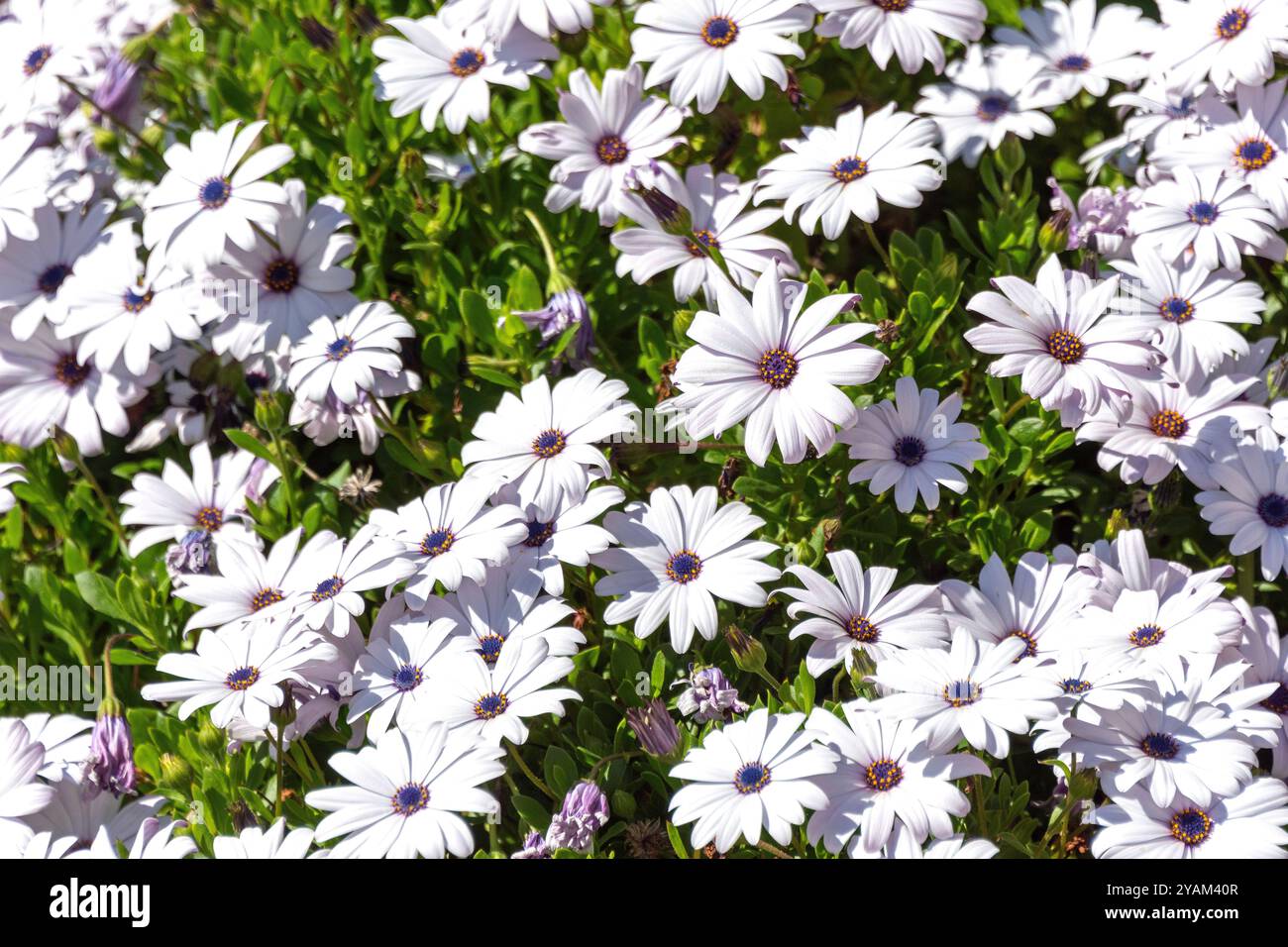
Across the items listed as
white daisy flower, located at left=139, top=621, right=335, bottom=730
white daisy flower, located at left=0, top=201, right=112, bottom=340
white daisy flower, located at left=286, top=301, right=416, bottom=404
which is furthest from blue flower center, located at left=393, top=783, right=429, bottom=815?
white daisy flower, located at left=0, top=201, right=112, bottom=340

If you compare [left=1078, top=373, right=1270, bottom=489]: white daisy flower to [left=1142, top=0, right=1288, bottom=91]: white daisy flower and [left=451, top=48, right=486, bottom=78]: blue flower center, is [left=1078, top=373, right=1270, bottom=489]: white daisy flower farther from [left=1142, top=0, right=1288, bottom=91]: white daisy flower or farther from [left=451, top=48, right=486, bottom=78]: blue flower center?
[left=451, top=48, right=486, bottom=78]: blue flower center

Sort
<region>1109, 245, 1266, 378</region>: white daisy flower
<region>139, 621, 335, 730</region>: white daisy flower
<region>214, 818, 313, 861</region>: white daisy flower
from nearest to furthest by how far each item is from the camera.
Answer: <region>214, 818, 313, 861</region>: white daisy flower
<region>139, 621, 335, 730</region>: white daisy flower
<region>1109, 245, 1266, 378</region>: white daisy flower

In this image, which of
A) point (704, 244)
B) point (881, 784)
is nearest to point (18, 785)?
point (881, 784)

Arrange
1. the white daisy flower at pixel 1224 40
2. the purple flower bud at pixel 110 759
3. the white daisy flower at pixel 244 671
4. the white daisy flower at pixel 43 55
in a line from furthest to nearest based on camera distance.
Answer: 1. the white daisy flower at pixel 43 55
2. the white daisy flower at pixel 1224 40
3. the purple flower bud at pixel 110 759
4. the white daisy flower at pixel 244 671

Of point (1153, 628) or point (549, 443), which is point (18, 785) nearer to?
point (549, 443)

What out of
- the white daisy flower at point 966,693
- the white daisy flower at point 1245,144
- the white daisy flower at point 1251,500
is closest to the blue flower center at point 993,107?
the white daisy flower at point 1245,144

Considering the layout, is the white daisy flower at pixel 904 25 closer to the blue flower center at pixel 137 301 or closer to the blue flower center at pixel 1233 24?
the blue flower center at pixel 1233 24
